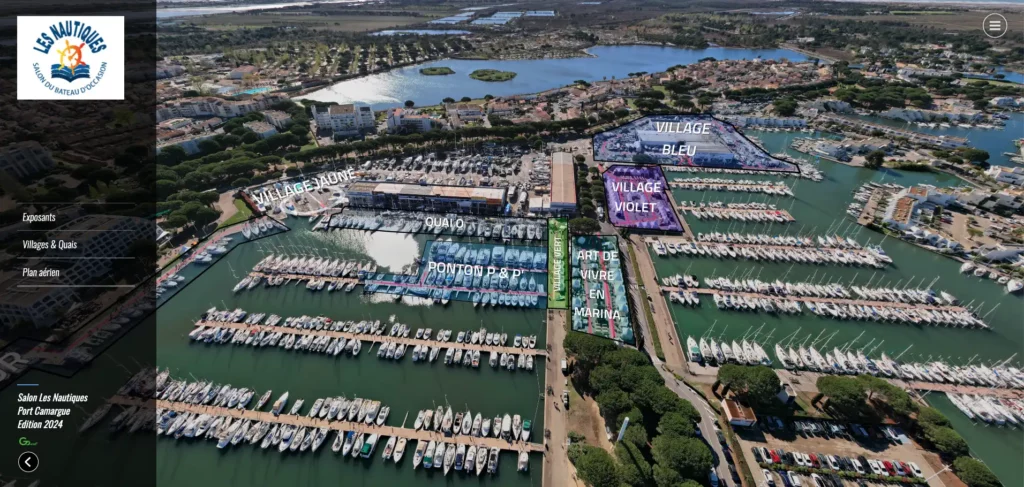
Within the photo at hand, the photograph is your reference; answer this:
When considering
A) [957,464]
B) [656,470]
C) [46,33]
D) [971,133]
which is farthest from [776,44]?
[46,33]

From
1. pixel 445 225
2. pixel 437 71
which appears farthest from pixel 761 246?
pixel 437 71

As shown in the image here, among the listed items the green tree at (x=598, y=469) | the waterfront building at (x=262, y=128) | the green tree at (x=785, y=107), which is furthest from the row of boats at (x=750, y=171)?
the waterfront building at (x=262, y=128)

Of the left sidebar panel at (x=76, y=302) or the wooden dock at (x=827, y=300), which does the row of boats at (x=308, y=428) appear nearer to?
the left sidebar panel at (x=76, y=302)

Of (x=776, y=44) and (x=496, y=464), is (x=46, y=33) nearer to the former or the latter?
(x=496, y=464)

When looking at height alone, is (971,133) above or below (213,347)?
above
